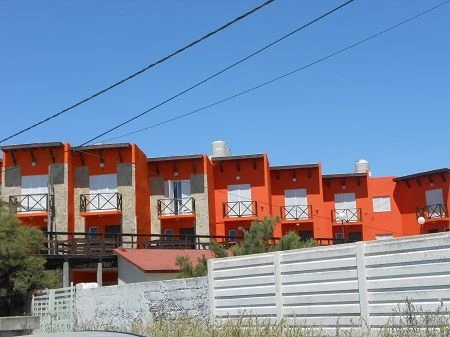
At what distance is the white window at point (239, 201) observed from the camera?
149ft

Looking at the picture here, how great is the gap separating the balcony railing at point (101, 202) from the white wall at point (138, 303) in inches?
865

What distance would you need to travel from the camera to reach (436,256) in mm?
10328

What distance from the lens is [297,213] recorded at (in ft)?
155

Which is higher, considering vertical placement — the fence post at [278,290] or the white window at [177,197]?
the white window at [177,197]

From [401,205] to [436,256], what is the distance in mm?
39861

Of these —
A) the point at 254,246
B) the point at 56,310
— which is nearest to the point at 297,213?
the point at 254,246

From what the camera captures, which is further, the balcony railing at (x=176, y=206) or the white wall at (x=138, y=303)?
the balcony railing at (x=176, y=206)

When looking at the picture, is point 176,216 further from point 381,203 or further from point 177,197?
point 381,203

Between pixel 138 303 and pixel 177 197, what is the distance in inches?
1079

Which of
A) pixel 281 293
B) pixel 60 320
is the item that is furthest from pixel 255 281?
pixel 60 320

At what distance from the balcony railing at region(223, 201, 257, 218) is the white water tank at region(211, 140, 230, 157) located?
197 inches

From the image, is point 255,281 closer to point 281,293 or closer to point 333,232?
point 281,293

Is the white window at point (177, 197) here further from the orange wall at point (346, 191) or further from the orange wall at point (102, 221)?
the orange wall at point (346, 191)


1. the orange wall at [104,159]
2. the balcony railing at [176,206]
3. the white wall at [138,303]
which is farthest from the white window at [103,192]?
the white wall at [138,303]
